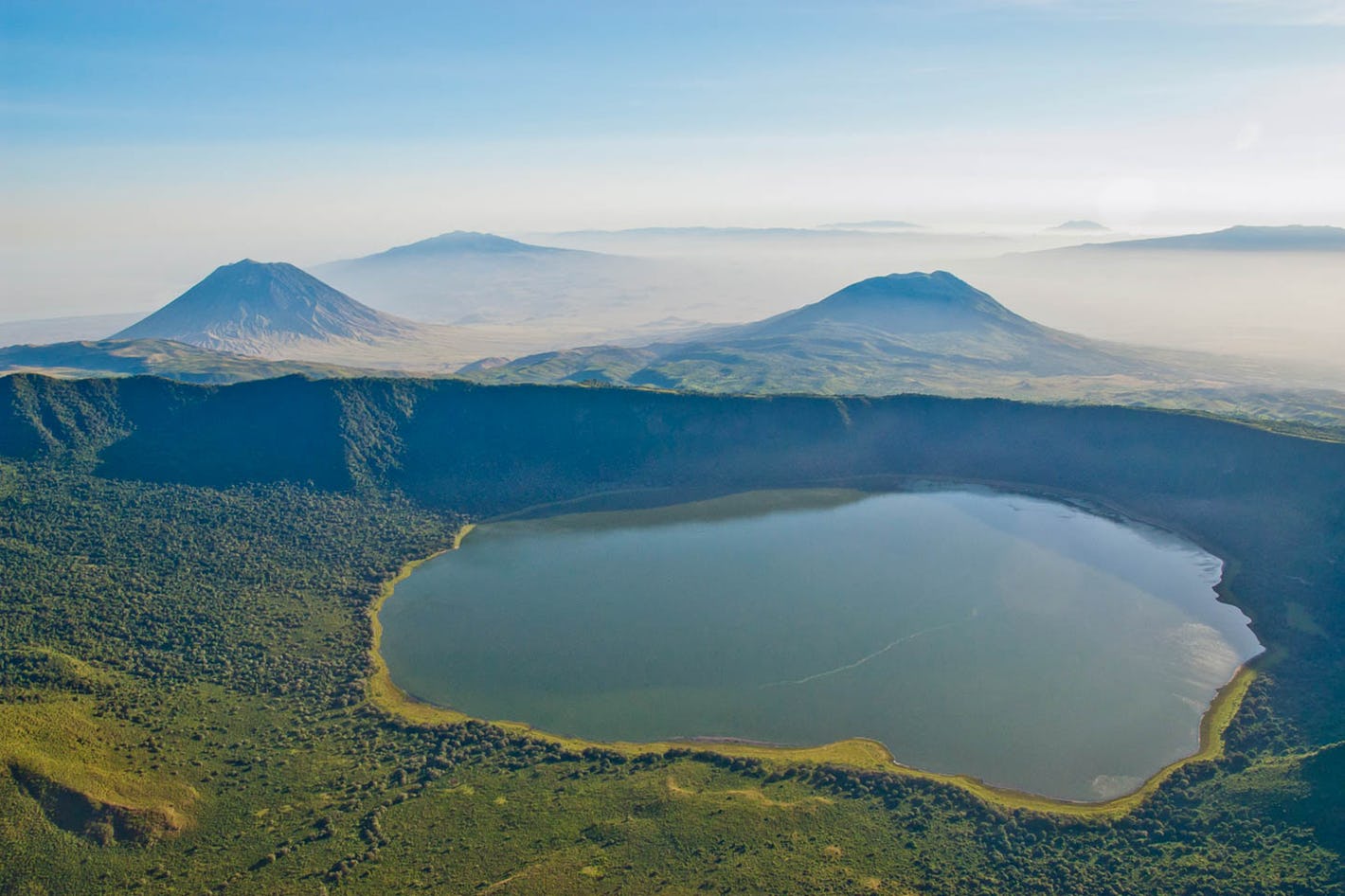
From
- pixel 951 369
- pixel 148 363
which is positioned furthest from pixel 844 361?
pixel 148 363

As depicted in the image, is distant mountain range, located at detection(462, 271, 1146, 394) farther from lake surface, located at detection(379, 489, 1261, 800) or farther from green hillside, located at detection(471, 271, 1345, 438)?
lake surface, located at detection(379, 489, 1261, 800)

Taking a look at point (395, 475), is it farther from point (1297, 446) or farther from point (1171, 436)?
point (1297, 446)

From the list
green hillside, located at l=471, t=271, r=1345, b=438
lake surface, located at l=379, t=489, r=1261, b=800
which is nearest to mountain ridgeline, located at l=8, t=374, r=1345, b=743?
lake surface, located at l=379, t=489, r=1261, b=800

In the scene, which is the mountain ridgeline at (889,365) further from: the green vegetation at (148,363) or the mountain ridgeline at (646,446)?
the mountain ridgeline at (646,446)

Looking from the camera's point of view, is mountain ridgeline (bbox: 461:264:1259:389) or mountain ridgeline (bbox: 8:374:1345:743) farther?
mountain ridgeline (bbox: 461:264:1259:389)

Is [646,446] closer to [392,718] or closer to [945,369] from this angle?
[392,718]

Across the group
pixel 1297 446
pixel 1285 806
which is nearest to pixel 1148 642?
pixel 1285 806
